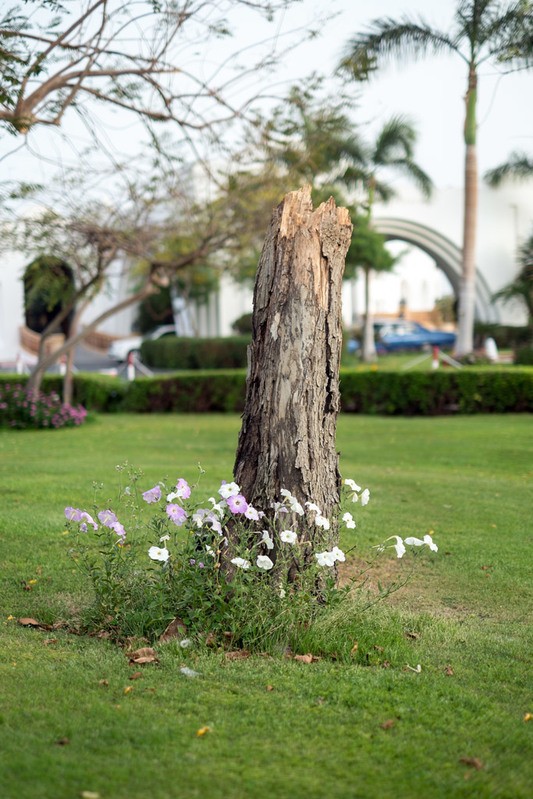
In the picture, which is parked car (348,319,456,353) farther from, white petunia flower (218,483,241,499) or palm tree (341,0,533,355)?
white petunia flower (218,483,241,499)

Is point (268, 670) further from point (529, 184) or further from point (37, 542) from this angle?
point (529, 184)

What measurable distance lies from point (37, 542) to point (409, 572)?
95.5 inches

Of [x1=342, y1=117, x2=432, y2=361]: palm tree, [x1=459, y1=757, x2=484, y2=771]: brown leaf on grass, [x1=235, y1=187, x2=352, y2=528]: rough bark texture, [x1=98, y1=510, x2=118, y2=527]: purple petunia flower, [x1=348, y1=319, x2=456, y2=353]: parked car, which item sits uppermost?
[x1=342, y1=117, x2=432, y2=361]: palm tree

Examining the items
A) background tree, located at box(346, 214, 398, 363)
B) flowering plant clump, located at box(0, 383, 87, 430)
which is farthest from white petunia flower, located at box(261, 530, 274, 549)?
background tree, located at box(346, 214, 398, 363)

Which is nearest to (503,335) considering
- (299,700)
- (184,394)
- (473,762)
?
(184,394)

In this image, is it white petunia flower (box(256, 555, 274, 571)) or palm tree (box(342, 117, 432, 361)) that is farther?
palm tree (box(342, 117, 432, 361))

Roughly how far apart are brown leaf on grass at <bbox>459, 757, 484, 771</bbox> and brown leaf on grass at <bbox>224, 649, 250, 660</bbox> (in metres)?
1.17

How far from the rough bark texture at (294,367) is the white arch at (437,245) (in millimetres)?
30911

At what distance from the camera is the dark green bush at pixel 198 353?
28.2m

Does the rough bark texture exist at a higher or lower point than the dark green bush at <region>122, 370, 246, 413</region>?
Answer: higher

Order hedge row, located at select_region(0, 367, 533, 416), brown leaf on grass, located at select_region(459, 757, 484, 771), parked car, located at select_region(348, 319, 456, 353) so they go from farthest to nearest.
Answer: parked car, located at select_region(348, 319, 456, 353)
hedge row, located at select_region(0, 367, 533, 416)
brown leaf on grass, located at select_region(459, 757, 484, 771)

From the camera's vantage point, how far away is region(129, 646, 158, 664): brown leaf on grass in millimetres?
3818

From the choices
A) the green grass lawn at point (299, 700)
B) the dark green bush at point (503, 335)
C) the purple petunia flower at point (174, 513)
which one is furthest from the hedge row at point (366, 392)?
the dark green bush at point (503, 335)

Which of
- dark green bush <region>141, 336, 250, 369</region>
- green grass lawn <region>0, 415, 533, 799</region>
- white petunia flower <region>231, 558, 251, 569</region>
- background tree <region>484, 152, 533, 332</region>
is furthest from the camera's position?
background tree <region>484, 152, 533, 332</region>
